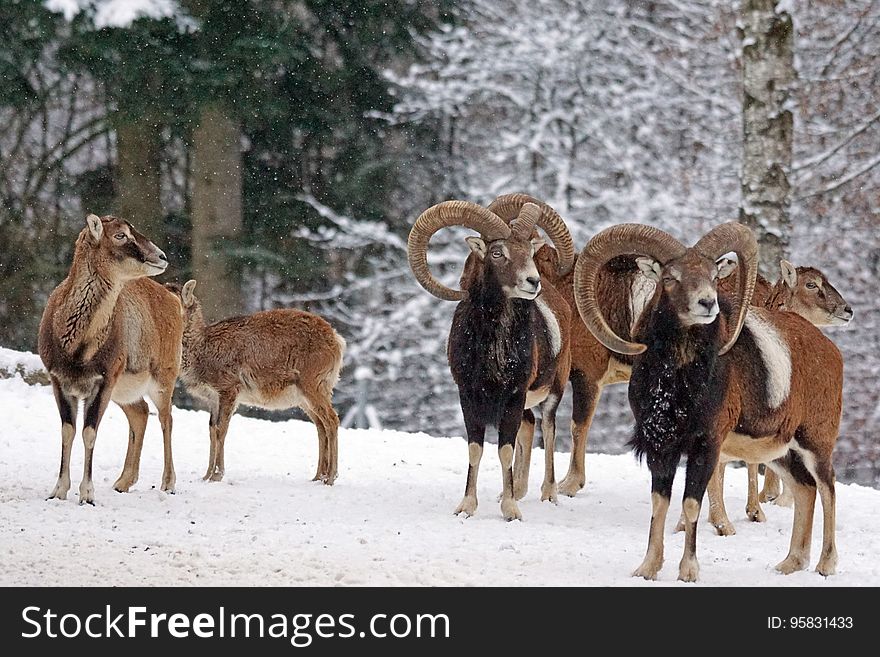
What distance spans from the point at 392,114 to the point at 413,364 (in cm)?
433

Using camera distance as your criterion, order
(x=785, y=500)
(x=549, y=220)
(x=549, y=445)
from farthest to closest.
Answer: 1. (x=785, y=500)
2. (x=549, y=445)
3. (x=549, y=220)

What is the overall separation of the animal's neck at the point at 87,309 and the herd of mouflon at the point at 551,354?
0.01 m

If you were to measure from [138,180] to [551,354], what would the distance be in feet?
40.4

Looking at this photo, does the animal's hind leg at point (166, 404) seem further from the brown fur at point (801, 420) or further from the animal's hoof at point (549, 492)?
the brown fur at point (801, 420)

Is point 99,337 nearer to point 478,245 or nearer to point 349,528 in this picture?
point 349,528

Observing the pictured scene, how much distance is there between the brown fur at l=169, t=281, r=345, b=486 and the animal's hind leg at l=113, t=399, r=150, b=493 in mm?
689

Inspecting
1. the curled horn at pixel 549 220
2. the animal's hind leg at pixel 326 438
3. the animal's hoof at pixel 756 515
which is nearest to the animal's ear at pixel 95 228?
the animal's hind leg at pixel 326 438

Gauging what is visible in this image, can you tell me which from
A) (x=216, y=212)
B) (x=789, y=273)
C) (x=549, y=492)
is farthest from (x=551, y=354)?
(x=216, y=212)

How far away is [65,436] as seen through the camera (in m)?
9.72

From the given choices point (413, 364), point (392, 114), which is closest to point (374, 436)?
point (413, 364)
